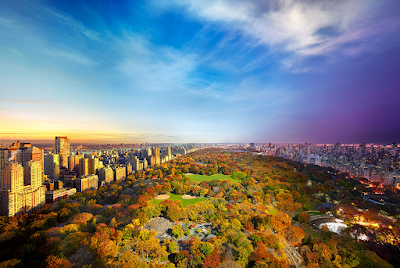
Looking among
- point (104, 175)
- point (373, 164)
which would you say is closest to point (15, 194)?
point (104, 175)

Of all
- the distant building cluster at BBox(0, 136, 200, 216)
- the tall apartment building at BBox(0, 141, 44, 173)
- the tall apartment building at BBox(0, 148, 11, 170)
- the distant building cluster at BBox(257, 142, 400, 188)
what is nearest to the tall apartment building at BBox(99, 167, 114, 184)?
the distant building cluster at BBox(0, 136, 200, 216)

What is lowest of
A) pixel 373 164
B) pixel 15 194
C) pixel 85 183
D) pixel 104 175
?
pixel 85 183

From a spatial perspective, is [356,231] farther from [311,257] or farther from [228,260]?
[228,260]

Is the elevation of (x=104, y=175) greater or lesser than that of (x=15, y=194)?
lesser

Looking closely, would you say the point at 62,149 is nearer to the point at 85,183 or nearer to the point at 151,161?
the point at 85,183

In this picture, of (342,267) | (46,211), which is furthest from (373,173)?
(46,211)
